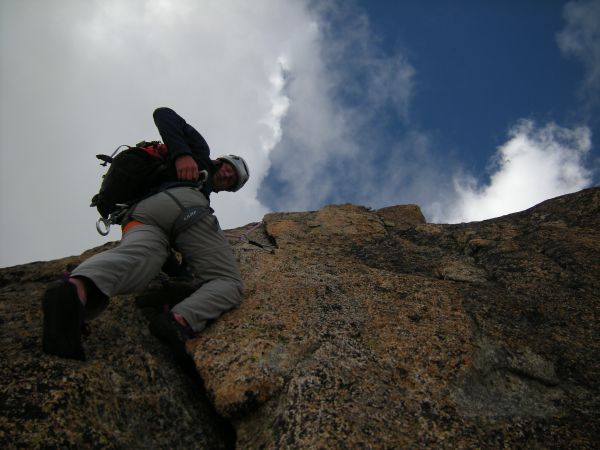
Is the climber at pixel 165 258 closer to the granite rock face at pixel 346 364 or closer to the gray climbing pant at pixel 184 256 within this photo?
the gray climbing pant at pixel 184 256

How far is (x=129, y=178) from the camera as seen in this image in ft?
18.6

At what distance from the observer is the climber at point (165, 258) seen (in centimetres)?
419

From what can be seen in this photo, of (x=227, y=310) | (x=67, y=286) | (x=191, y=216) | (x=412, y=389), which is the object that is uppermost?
(x=191, y=216)

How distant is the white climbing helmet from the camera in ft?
22.4

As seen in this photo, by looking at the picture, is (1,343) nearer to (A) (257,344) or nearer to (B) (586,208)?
(A) (257,344)

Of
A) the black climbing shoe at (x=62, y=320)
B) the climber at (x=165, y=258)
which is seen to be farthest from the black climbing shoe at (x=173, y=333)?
the black climbing shoe at (x=62, y=320)

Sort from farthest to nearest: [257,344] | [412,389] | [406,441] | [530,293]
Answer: [530,293]
[257,344]
[412,389]
[406,441]

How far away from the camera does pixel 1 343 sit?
14.6 feet

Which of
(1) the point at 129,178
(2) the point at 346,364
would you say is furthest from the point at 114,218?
(2) the point at 346,364

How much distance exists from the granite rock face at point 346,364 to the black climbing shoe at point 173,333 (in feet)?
0.40

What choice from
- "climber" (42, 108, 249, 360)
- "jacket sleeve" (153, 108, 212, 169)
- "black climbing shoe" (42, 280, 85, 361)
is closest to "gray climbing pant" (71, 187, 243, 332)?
"climber" (42, 108, 249, 360)

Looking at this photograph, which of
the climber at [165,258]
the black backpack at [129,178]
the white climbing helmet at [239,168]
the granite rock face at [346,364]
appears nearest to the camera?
the granite rock face at [346,364]

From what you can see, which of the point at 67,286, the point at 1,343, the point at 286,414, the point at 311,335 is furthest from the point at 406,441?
the point at 1,343

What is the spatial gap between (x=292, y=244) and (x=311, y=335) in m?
3.46
